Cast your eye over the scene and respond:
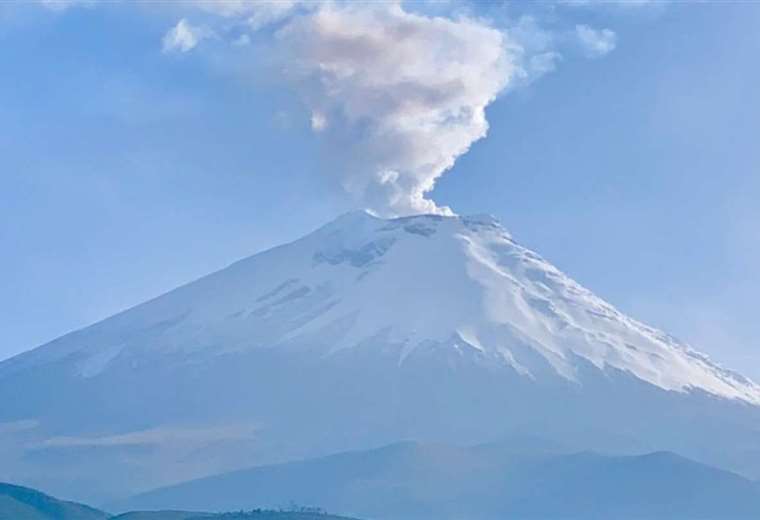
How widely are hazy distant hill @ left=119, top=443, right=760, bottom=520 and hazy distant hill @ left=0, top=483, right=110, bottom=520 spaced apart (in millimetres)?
30100

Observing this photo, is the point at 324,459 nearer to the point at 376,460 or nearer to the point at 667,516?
the point at 376,460

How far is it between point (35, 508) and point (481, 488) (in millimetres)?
52927

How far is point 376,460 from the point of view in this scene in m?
182

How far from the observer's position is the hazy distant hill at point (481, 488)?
17425 cm

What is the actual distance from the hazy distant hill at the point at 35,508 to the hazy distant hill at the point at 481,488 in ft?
98.8

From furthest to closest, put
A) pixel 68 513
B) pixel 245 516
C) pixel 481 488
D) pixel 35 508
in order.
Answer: pixel 481 488
pixel 68 513
pixel 35 508
pixel 245 516

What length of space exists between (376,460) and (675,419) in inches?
1354

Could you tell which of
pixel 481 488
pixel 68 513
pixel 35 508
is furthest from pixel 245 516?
pixel 481 488

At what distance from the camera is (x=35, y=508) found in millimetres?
138125

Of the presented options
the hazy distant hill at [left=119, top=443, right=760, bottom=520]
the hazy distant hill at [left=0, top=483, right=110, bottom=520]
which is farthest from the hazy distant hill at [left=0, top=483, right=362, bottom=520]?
the hazy distant hill at [left=119, top=443, right=760, bottom=520]

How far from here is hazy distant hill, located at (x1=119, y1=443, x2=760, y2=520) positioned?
174250mm

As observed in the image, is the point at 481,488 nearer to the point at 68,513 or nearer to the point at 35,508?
the point at 68,513

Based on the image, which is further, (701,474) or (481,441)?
(481,441)

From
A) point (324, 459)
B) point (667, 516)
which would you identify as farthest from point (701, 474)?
point (324, 459)
